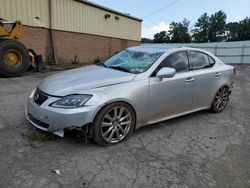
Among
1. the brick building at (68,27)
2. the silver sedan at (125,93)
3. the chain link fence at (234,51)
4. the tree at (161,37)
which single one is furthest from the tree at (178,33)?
the silver sedan at (125,93)

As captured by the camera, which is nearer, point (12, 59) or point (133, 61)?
point (133, 61)

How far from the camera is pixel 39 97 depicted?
354 cm

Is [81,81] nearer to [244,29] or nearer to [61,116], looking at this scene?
[61,116]

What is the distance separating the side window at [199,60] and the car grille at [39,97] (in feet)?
9.24

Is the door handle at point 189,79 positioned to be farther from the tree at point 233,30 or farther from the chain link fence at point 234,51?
the tree at point 233,30

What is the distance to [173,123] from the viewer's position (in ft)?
15.1

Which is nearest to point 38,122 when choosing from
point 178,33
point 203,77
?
point 203,77

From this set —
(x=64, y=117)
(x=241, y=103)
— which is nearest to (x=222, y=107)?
(x=241, y=103)

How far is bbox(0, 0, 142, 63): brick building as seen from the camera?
1168cm

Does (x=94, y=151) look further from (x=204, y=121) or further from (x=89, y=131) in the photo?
(x=204, y=121)

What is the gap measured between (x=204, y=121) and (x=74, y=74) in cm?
272

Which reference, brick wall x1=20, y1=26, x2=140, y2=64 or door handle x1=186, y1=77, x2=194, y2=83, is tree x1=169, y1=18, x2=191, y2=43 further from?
door handle x1=186, y1=77, x2=194, y2=83

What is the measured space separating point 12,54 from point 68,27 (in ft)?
18.9

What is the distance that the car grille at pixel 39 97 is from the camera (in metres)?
3.42
